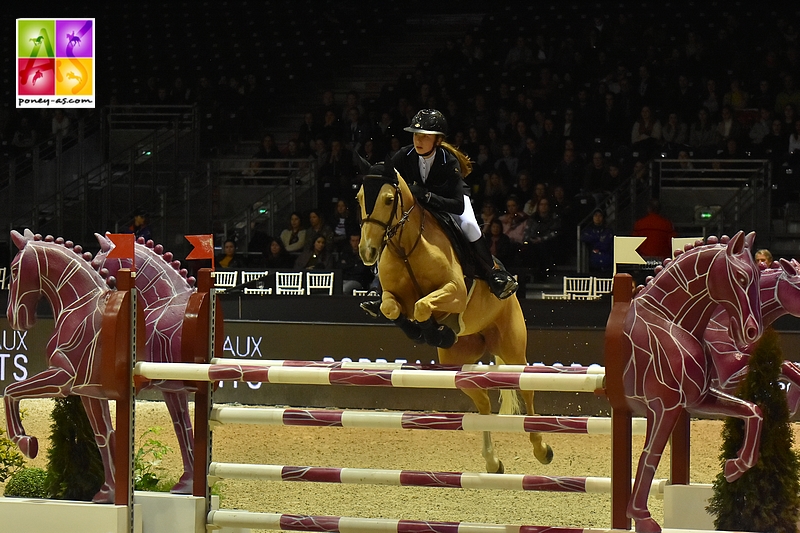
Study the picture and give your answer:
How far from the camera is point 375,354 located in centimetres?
832

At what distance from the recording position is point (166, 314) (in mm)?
4629

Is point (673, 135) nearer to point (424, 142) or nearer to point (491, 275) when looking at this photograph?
point (491, 275)

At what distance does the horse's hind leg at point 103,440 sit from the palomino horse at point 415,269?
1.29 m

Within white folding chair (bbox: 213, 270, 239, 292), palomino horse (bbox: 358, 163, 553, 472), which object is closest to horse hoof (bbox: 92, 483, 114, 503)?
palomino horse (bbox: 358, 163, 553, 472)

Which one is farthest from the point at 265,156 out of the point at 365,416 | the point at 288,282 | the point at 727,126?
the point at 365,416

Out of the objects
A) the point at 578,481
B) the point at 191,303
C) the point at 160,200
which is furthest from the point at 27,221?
the point at 578,481

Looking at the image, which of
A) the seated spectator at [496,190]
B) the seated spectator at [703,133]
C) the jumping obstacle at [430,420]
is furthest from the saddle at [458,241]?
the seated spectator at [703,133]

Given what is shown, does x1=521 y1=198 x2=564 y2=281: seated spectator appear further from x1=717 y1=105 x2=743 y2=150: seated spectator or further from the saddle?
the saddle

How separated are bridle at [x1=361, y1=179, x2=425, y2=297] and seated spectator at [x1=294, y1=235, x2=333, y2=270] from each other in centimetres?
551

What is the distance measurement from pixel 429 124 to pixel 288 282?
5160 millimetres

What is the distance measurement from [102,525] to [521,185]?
7.74 metres

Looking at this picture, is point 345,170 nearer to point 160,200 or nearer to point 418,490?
point 160,200

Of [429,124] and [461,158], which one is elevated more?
[429,124]

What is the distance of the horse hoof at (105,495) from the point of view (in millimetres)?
3930
